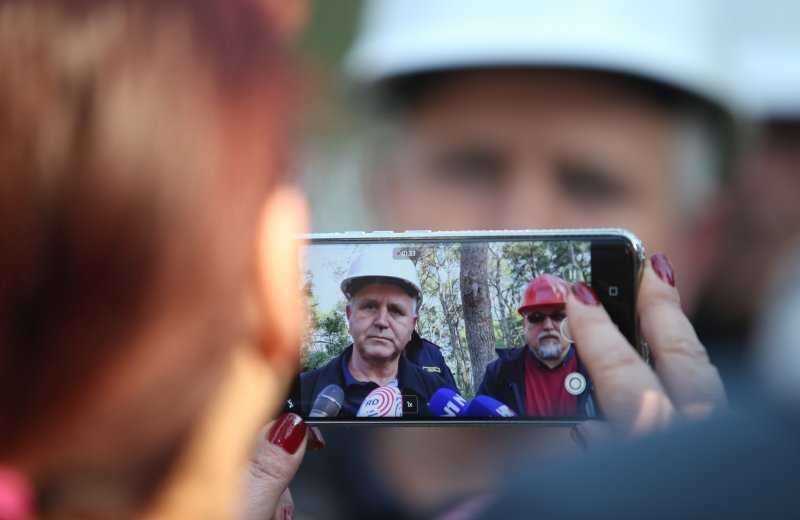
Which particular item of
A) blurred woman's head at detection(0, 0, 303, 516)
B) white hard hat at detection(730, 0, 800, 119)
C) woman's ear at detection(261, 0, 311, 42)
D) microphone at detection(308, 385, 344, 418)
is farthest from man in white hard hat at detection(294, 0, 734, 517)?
white hard hat at detection(730, 0, 800, 119)

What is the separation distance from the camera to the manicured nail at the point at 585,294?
1473 millimetres

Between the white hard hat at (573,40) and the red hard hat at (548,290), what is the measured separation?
1.00 meters

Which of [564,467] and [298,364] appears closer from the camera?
[564,467]

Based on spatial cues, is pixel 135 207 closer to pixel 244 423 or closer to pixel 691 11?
pixel 244 423

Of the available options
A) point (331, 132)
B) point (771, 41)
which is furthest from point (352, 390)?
point (771, 41)

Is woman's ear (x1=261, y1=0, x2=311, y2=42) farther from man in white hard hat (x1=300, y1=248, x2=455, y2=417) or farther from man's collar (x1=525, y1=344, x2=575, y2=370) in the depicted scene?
man's collar (x1=525, y1=344, x2=575, y2=370)

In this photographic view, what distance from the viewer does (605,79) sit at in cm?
240

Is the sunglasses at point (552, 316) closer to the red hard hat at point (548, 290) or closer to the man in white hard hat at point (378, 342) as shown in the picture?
the red hard hat at point (548, 290)

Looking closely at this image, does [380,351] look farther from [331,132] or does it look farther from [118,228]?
[118,228]

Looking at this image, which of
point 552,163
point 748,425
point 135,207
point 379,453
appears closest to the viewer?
point 135,207

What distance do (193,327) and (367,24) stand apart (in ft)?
7.31

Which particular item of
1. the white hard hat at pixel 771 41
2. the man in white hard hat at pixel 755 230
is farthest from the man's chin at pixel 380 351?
the white hard hat at pixel 771 41

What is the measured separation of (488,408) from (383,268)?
0.91 feet

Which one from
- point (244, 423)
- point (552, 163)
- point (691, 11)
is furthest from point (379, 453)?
point (244, 423)
